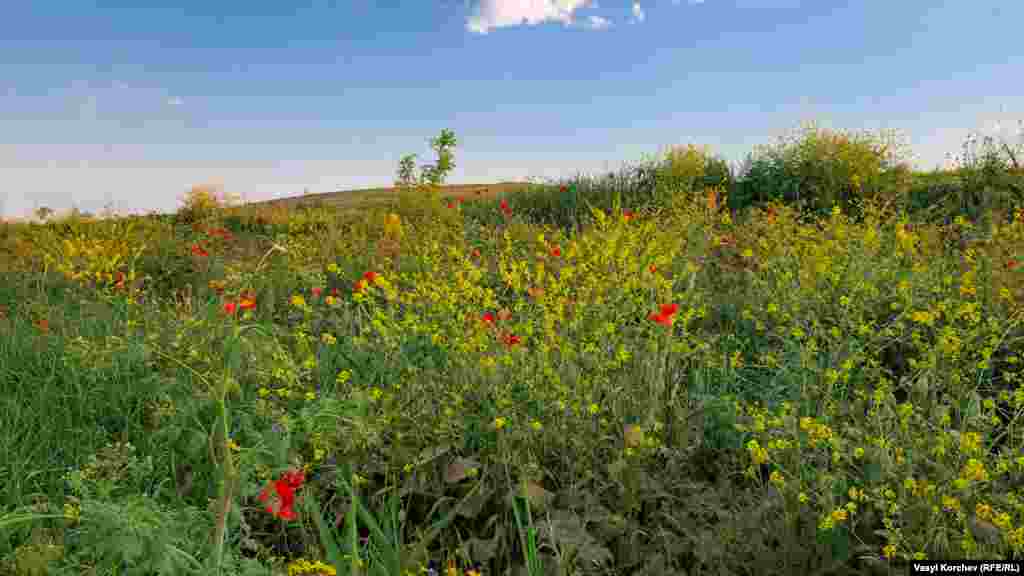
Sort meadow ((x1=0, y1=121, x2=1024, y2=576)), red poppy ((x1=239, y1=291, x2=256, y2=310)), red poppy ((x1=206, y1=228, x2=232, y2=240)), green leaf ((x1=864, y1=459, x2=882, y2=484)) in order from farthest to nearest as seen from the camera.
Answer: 1. red poppy ((x1=206, y1=228, x2=232, y2=240))
2. red poppy ((x1=239, y1=291, x2=256, y2=310))
3. green leaf ((x1=864, y1=459, x2=882, y2=484))
4. meadow ((x1=0, y1=121, x2=1024, y2=576))

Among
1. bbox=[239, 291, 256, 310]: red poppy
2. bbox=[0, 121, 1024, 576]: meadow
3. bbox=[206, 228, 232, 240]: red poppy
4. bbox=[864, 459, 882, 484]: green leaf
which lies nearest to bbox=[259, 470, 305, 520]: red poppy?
bbox=[0, 121, 1024, 576]: meadow

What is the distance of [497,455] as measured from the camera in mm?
2668

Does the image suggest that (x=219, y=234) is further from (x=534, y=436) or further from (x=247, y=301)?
(x=534, y=436)

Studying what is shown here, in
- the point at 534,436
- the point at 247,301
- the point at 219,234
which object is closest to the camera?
the point at 247,301

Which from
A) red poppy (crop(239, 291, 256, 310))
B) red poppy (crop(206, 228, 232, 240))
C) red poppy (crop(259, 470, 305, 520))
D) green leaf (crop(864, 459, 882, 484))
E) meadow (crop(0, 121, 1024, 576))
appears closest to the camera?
red poppy (crop(259, 470, 305, 520))

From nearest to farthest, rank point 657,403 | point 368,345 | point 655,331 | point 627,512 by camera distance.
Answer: point 627,512 < point 657,403 < point 655,331 < point 368,345

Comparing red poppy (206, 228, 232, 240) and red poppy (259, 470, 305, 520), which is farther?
red poppy (206, 228, 232, 240)

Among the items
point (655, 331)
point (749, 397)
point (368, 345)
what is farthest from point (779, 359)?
point (368, 345)

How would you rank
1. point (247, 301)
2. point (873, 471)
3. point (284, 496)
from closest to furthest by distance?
point (284, 496) → point (873, 471) → point (247, 301)

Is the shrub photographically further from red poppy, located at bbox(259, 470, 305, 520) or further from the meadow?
red poppy, located at bbox(259, 470, 305, 520)

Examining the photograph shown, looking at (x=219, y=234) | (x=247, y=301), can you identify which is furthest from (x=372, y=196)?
(x=247, y=301)

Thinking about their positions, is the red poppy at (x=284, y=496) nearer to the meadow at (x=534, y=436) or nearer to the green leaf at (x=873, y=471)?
the meadow at (x=534, y=436)

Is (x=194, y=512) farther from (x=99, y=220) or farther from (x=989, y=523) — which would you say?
(x=99, y=220)

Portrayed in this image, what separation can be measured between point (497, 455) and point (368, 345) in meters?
1.13
